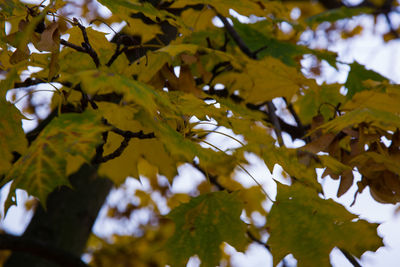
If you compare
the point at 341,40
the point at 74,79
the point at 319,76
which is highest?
the point at 74,79

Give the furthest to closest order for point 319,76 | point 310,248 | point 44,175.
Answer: point 319,76, point 310,248, point 44,175

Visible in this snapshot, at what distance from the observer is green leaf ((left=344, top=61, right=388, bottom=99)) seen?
55.2 inches

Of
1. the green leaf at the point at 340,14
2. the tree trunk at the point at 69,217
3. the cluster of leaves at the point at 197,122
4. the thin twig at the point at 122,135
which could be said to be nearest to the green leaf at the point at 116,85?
the cluster of leaves at the point at 197,122

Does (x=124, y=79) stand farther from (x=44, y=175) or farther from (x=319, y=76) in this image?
(x=319, y=76)

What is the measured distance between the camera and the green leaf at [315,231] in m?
0.93

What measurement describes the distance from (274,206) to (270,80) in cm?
59

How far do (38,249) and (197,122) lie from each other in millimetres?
955

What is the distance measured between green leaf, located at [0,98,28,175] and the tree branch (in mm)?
672

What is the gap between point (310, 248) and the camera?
93 cm

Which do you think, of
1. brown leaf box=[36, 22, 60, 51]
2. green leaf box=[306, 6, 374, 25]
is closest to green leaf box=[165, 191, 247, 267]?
brown leaf box=[36, 22, 60, 51]

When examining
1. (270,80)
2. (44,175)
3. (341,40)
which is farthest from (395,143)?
(341,40)

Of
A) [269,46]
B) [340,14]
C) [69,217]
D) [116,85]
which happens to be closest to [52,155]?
[116,85]

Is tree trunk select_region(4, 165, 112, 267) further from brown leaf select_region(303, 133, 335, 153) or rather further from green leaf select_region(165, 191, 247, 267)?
brown leaf select_region(303, 133, 335, 153)

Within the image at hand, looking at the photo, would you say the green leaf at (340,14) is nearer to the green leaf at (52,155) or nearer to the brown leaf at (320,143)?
the brown leaf at (320,143)
